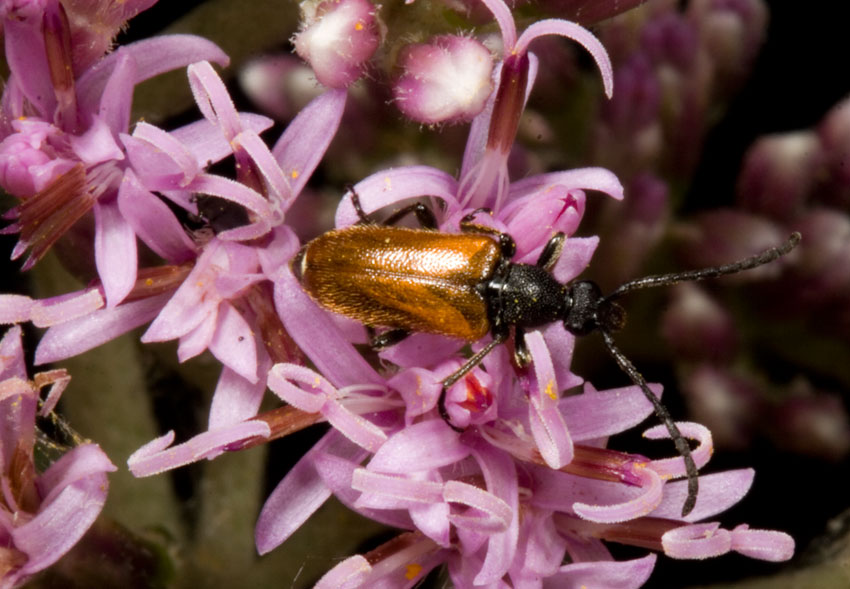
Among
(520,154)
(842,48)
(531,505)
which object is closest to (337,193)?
(520,154)

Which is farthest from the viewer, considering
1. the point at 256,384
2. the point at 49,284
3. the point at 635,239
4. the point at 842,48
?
the point at 842,48

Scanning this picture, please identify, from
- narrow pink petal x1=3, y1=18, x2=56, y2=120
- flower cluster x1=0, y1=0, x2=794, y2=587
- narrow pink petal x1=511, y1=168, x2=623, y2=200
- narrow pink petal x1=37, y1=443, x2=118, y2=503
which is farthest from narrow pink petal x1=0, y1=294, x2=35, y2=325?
narrow pink petal x1=511, y1=168, x2=623, y2=200

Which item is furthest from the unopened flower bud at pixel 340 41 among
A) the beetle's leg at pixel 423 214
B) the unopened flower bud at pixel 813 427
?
the unopened flower bud at pixel 813 427

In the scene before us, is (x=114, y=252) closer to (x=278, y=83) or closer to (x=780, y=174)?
(x=278, y=83)

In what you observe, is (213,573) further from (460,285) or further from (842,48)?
(842,48)

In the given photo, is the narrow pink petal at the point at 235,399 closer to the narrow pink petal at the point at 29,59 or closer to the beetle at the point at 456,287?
the beetle at the point at 456,287

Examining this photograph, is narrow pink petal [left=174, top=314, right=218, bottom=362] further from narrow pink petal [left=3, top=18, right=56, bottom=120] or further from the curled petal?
the curled petal
